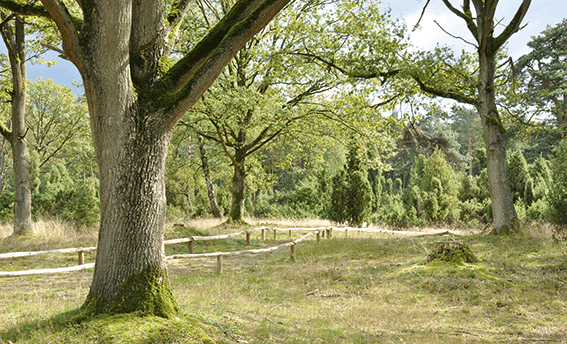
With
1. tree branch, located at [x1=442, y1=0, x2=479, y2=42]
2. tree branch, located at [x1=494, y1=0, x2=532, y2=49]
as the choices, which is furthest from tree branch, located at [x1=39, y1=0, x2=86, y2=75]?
tree branch, located at [x1=442, y1=0, x2=479, y2=42]

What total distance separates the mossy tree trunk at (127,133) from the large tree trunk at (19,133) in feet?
31.4

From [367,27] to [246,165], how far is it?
916 centimetres

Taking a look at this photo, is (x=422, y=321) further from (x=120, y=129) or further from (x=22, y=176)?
(x=22, y=176)

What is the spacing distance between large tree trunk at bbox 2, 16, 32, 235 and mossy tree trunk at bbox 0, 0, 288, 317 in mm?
9571

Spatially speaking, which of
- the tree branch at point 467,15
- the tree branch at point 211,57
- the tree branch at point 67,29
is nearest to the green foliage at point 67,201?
the tree branch at point 67,29

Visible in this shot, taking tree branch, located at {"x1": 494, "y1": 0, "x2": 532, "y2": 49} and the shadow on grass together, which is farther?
tree branch, located at {"x1": 494, "y1": 0, "x2": 532, "y2": 49}

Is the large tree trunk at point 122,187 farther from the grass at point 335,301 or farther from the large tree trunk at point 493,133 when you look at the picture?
the large tree trunk at point 493,133

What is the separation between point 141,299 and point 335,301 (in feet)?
11.6

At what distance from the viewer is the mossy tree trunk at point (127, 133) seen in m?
4.24

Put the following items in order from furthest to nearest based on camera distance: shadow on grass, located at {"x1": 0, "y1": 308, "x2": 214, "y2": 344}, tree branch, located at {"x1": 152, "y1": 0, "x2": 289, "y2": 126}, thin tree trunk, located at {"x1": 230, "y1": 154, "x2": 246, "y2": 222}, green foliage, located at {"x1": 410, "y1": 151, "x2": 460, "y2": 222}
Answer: green foliage, located at {"x1": 410, "y1": 151, "x2": 460, "y2": 222} → thin tree trunk, located at {"x1": 230, "y1": 154, "x2": 246, "y2": 222} → tree branch, located at {"x1": 152, "y1": 0, "x2": 289, "y2": 126} → shadow on grass, located at {"x1": 0, "y1": 308, "x2": 214, "y2": 344}

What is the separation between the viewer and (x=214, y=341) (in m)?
3.90

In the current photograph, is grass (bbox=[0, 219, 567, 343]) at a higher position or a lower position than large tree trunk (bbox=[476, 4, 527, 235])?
lower

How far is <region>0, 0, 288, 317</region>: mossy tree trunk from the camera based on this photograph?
4242 mm

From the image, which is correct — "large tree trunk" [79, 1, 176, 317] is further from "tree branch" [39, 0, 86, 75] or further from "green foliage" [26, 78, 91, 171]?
"green foliage" [26, 78, 91, 171]
